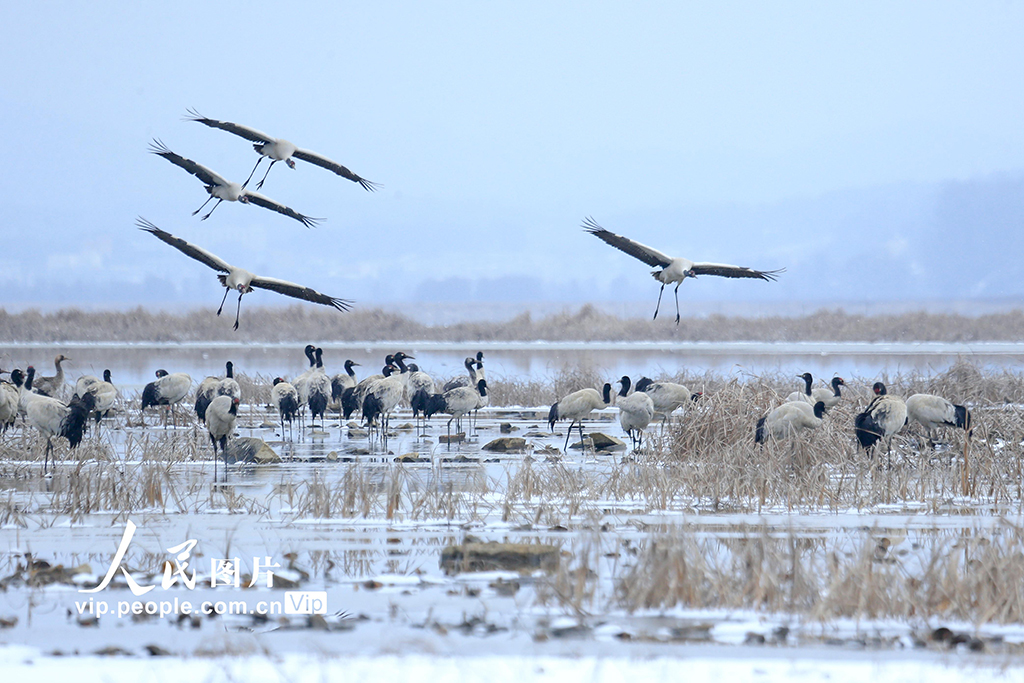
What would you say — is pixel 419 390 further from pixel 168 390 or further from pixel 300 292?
pixel 300 292

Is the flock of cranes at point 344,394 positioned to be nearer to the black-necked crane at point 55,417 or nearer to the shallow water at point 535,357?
the black-necked crane at point 55,417

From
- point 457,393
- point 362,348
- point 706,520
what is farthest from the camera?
point 362,348

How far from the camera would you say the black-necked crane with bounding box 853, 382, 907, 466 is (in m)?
9.61

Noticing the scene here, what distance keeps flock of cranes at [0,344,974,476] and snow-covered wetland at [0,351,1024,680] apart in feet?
0.91

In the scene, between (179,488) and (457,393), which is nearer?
(179,488)

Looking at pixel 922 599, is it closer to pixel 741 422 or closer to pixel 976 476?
pixel 976 476

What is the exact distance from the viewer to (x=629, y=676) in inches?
173

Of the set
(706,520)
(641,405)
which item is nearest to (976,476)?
(706,520)

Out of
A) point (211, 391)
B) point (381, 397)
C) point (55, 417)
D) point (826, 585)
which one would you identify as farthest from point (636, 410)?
point (826, 585)

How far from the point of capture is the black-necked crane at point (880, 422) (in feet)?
31.5

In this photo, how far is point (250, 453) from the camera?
35.6ft

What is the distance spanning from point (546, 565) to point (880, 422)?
490 cm

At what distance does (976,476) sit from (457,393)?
20.0ft

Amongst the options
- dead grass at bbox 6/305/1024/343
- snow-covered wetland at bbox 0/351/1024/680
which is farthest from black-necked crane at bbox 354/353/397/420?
dead grass at bbox 6/305/1024/343
